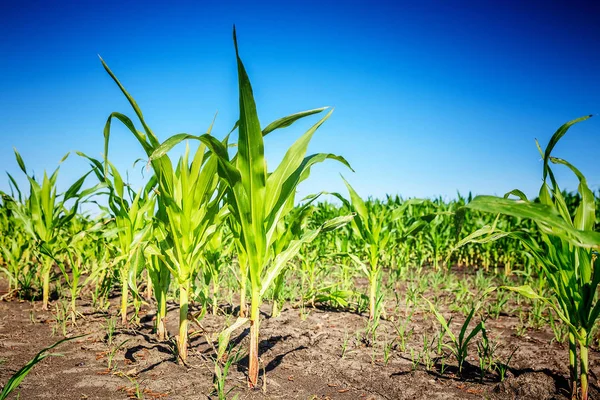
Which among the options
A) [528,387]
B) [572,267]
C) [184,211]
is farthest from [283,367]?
[572,267]

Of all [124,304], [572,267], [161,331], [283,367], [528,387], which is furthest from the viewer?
[124,304]

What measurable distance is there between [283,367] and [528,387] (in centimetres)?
137

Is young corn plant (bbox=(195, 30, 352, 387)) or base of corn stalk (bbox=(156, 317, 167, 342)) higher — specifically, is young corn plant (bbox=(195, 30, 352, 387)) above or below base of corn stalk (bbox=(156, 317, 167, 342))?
above

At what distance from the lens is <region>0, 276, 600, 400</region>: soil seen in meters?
2.00

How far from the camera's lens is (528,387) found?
6.90ft

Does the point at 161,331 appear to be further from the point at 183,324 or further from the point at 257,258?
the point at 257,258

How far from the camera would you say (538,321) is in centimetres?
347

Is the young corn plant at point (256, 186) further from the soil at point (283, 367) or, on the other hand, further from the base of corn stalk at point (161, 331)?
the base of corn stalk at point (161, 331)

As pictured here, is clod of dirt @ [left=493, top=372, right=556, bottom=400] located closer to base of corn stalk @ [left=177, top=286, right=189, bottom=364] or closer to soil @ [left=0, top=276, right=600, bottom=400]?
soil @ [left=0, top=276, right=600, bottom=400]

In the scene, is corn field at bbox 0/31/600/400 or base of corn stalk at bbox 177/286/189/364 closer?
corn field at bbox 0/31/600/400

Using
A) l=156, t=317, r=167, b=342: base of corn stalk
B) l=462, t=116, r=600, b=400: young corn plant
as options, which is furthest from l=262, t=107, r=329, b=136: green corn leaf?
l=156, t=317, r=167, b=342: base of corn stalk

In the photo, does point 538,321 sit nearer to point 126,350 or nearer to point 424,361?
point 424,361

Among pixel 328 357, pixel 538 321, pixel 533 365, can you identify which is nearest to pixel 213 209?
pixel 328 357

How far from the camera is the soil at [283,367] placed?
78.5 inches
